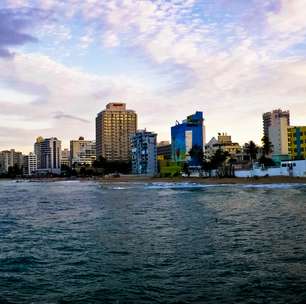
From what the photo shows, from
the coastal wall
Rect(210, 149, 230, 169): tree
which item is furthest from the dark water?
Rect(210, 149, 230, 169): tree

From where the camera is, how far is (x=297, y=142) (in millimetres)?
162500

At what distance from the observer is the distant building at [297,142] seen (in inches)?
6282

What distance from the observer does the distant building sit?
6282 inches

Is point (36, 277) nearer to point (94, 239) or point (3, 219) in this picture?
point (94, 239)

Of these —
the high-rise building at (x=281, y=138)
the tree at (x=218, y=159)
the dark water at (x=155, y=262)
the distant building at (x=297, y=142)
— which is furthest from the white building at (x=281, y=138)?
the dark water at (x=155, y=262)

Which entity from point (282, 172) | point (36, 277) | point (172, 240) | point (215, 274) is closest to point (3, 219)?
point (172, 240)

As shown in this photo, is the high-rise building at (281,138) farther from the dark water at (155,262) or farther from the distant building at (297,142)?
the dark water at (155,262)

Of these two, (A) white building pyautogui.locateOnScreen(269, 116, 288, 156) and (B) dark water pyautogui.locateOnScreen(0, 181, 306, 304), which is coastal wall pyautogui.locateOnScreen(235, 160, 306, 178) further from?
(B) dark water pyautogui.locateOnScreen(0, 181, 306, 304)

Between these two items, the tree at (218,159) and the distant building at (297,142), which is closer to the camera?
the distant building at (297,142)

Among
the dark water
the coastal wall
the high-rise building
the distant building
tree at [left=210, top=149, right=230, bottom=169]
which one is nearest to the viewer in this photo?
the dark water

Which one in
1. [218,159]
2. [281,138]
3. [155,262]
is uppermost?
[281,138]

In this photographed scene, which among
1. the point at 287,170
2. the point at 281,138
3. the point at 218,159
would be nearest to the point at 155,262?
the point at 287,170

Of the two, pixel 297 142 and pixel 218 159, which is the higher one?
pixel 297 142

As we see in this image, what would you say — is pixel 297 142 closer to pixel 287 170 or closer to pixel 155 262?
pixel 287 170
